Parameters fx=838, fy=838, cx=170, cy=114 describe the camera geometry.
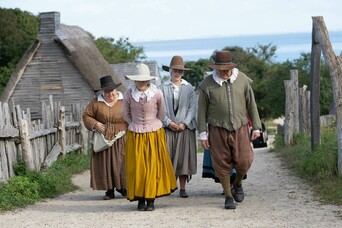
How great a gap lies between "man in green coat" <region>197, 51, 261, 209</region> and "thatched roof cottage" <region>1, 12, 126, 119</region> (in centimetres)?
2022

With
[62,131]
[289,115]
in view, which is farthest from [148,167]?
[289,115]

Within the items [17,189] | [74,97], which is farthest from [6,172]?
[74,97]

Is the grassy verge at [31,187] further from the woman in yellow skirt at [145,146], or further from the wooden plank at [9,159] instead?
the woman in yellow skirt at [145,146]

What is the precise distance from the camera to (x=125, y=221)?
9.25 metres

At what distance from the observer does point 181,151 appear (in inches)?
436

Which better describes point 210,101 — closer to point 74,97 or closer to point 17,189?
point 17,189

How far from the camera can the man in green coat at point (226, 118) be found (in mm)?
9914

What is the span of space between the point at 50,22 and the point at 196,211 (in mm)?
21849

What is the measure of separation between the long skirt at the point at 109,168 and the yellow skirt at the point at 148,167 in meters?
1.08

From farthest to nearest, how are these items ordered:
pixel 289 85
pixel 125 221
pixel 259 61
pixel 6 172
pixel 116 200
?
1. pixel 259 61
2. pixel 289 85
3. pixel 6 172
4. pixel 116 200
5. pixel 125 221

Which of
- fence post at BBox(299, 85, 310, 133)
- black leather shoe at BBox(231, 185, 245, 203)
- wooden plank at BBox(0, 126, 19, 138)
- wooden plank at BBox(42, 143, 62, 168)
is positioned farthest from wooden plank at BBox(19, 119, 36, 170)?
fence post at BBox(299, 85, 310, 133)

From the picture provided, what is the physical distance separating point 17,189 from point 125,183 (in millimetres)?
1444

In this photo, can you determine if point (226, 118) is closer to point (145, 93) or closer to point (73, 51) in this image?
point (145, 93)

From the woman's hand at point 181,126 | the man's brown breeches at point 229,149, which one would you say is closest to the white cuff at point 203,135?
the man's brown breeches at point 229,149
